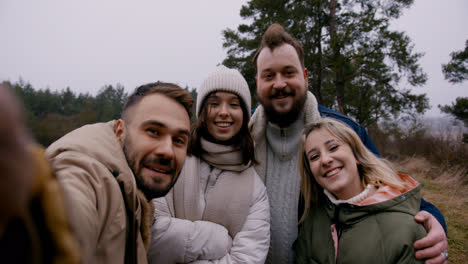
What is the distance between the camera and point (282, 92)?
241cm

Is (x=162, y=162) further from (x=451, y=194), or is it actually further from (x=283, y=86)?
(x=451, y=194)

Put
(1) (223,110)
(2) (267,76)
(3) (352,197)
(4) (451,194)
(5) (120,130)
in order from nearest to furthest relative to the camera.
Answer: (5) (120,130) < (3) (352,197) < (1) (223,110) < (2) (267,76) < (4) (451,194)

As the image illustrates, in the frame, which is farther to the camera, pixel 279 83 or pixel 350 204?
pixel 279 83

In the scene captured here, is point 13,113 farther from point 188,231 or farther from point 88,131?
point 188,231

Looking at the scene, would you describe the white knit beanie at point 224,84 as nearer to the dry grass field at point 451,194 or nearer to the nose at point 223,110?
the nose at point 223,110

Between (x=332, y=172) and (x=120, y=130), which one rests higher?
(x=120, y=130)

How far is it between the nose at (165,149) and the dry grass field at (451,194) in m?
4.94

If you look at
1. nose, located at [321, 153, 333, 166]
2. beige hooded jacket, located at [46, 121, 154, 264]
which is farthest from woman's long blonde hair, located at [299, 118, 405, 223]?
beige hooded jacket, located at [46, 121, 154, 264]

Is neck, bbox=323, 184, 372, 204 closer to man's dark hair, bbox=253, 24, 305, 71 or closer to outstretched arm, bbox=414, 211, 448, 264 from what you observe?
outstretched arm, bbox=414, 211, 448, 264

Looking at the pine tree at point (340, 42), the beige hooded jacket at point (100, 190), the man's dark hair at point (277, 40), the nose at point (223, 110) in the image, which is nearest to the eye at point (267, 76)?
the man's dark hair at point (277, 40)

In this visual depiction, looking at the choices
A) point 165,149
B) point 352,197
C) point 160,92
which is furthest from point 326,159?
point 160,92

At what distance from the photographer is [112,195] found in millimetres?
990

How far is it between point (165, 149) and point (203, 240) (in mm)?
665

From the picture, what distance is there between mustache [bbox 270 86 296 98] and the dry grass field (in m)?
4.08
